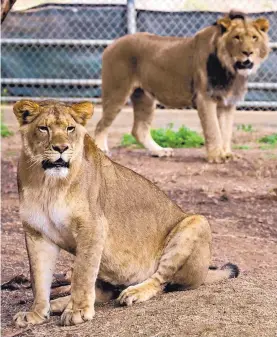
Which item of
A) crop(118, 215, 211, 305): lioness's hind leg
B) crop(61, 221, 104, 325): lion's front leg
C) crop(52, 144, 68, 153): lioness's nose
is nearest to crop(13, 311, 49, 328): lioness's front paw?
crop(61, 221, 104, 325): lion's front leg

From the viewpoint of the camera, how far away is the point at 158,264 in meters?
4.66

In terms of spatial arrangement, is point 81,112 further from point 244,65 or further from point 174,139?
point 174,139

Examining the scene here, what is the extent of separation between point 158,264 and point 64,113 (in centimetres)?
92

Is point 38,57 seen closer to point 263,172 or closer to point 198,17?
point 198,17

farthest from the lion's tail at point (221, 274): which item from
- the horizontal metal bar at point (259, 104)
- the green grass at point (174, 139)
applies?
the horizontal metal bar at point (259, 104)

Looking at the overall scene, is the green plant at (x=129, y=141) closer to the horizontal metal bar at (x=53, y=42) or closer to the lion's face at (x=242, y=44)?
the horizontal metal bar at (x=53, y=42)

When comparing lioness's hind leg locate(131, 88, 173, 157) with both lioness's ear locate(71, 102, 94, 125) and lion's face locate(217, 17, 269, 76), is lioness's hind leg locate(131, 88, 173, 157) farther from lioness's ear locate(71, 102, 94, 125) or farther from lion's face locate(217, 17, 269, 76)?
lioness's ear locate(71, 102, 94, 125)

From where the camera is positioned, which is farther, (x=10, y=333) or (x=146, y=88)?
(x=146, y=88)

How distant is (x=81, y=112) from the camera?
428 centimetres

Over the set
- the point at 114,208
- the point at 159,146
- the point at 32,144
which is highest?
the point at 32,144

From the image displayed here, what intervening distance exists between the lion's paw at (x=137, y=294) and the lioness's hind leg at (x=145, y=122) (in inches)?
225

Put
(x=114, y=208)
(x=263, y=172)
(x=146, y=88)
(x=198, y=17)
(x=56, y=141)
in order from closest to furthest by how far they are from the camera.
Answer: (x=56, y=141), (x=114, y=208), (x=263, y=172), (x=146, y=88), (x=198, y=17)

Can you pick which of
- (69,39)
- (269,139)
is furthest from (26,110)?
(69,39)

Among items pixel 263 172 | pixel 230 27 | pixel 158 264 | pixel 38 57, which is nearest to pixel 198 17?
pixel 38 57
